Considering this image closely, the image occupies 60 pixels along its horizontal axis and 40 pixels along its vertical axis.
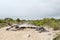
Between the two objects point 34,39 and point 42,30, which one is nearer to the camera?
point 34,39

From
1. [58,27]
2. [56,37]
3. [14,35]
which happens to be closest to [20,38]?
[14,35]

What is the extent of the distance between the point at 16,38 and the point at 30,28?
20.6 ft

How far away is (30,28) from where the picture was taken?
30969mm

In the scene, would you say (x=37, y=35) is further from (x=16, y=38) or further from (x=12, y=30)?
(x=12, y=30)

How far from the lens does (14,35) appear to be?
2675 centimetres

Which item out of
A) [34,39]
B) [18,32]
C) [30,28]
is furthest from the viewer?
[30,28]

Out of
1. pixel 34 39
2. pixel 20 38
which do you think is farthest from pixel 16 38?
pixel 34 39

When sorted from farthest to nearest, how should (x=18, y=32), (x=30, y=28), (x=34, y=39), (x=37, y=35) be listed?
(x=30, y=28) < (x=18, y=32) < (x=37, y=35) < (x=34, y=39)

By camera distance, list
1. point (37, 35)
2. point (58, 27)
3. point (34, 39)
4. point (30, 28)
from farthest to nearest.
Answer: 1. point (58, 27)
2. point (30, 28)
3. point (37, 35)
4. point (34, 39)

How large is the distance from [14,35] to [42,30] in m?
4.59

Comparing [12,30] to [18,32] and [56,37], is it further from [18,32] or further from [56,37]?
[56,37]

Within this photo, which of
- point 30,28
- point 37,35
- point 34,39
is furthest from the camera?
point 30,28

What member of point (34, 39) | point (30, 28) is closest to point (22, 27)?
point (30, 28)

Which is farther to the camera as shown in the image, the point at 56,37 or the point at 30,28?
the point at 30,28
